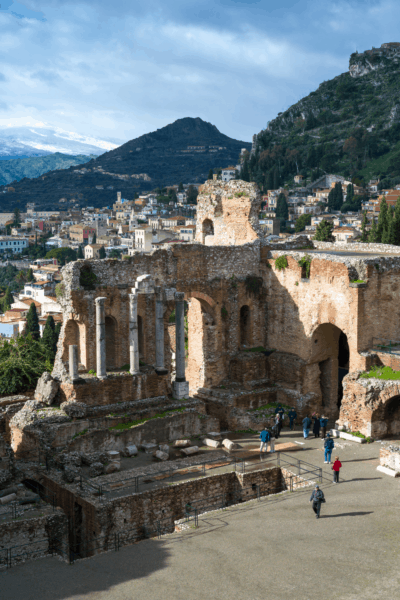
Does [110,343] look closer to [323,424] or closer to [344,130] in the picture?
[323,424]

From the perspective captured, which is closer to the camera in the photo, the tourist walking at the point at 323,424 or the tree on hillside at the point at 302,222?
the tourist walking at the point at 323,424

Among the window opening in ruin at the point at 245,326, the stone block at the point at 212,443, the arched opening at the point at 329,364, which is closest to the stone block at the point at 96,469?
the stone block at the point at 212,443

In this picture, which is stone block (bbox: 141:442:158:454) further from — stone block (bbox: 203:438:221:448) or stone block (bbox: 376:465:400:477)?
stone block (bbox: 376:465:400:477)

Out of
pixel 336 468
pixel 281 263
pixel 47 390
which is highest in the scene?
pixel 281 263

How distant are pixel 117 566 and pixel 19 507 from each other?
152 inches

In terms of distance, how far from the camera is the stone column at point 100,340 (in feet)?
74.9

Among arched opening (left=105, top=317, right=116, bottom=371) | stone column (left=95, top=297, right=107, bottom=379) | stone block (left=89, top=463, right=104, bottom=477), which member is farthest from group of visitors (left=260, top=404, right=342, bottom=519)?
arched opening (left=105, top=317, right=116, bottom=371)

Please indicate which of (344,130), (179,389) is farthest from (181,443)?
(344,130)

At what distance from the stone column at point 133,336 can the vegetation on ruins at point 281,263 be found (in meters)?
6.68

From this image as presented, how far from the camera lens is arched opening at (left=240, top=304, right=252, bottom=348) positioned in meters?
28.1

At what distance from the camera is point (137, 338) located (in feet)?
77.0

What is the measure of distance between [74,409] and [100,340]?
8.03 ft

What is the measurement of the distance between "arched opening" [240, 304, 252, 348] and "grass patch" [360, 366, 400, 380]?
19.1 feet

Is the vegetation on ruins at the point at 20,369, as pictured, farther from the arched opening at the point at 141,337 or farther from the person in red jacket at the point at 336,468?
the person in red jacket at the point at 336,468
